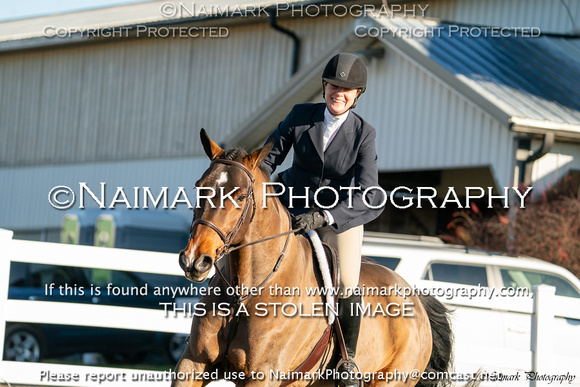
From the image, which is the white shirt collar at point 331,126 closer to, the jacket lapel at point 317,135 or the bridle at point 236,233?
the jacket lapel at point 317,135

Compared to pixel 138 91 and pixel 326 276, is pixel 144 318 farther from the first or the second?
pixel 138 91

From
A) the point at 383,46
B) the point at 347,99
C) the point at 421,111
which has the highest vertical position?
the point at 383,46

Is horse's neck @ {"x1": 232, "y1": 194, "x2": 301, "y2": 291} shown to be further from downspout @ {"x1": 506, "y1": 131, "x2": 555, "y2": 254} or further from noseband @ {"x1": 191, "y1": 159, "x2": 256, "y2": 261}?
downspout @ {"x1": 506, "y1": 131, "x2": 555, "y2": 254}

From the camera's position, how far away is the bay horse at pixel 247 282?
4695 mm

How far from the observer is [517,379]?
9.09 meters

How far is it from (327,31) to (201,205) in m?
18.7

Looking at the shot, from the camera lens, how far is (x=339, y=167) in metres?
5.86

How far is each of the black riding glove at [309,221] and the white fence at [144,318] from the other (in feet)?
10.2

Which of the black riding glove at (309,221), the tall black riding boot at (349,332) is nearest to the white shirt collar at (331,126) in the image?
the black riding glove at (309,221)

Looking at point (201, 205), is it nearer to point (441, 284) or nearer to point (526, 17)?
point (441, 284)

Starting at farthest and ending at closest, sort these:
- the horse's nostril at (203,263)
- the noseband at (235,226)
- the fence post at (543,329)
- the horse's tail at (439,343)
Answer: the fence post at (543,329) < the horse's tail at (439,343) < the noseband at (235,226) < the horse's nostril at (203,263)

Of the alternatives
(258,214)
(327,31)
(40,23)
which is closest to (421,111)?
(327,31)

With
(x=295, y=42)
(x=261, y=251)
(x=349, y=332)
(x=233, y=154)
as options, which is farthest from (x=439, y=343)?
(x=295, y=42)

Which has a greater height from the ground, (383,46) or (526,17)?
(526,17)
